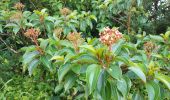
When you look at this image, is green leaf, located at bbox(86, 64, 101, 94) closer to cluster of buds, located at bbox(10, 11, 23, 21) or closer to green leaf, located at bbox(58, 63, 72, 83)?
green leaf, located at bbox(58, 63, 72, 83)

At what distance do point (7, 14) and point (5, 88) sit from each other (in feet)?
2.59

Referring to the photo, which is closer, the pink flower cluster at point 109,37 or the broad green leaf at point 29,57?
the pink flower cluster at point 109,37

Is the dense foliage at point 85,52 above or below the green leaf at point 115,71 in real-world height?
below

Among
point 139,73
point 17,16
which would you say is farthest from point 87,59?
point 17,16

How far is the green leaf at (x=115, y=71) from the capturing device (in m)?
1.95

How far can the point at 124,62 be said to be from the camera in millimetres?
2020

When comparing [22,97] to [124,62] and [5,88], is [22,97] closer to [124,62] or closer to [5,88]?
[5,88]

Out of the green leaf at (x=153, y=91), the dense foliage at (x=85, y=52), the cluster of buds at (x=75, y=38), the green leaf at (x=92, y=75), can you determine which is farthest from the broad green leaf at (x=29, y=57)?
the green leaf at (x=153, y=91)

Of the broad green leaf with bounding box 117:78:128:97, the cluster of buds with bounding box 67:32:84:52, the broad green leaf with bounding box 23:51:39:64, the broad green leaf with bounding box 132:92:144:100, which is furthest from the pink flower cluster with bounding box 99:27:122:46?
the broad green leaf with bounding box 23:51:39:64

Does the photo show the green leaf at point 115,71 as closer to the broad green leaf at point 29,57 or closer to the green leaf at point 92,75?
the green leaf at point 92,75

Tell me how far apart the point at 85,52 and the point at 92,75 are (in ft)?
0.67

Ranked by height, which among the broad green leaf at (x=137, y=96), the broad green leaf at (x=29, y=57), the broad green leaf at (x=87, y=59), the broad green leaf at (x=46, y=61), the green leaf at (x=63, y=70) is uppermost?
the broad green leaf at (x=87, y=59)

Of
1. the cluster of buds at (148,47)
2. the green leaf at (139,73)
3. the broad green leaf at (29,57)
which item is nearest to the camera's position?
the green leaf at (139,73)

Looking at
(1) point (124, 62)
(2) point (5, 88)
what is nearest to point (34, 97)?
(2) point (5, 88)
